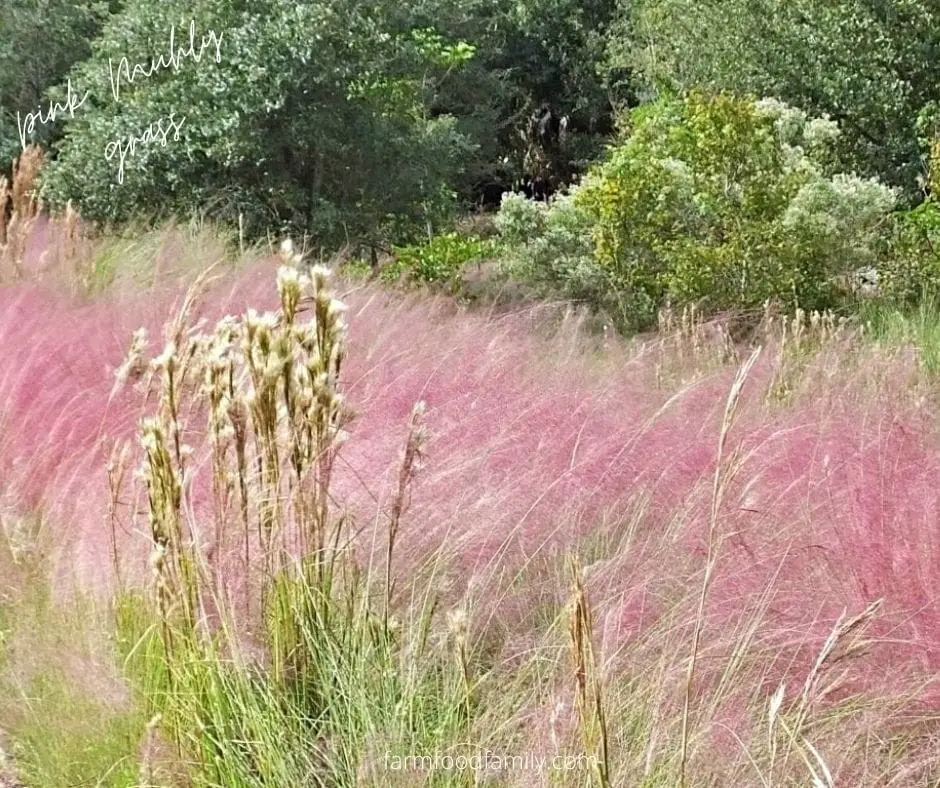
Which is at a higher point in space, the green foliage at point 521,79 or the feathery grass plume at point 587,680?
the green foliage at point 521,79

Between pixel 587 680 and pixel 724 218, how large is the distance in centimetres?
675

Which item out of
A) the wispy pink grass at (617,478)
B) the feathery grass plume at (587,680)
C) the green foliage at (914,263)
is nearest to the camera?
the feathery grass plume at (587,680)

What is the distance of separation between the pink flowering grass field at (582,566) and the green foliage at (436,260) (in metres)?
5.22

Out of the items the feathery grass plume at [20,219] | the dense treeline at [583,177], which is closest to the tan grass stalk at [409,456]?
the feathery grass plume at [20,219]

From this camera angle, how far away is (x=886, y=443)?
7.97 feet

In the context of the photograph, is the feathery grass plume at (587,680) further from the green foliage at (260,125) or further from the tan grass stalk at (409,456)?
the green foliage at (260,125)

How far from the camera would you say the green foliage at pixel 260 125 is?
8070 mm

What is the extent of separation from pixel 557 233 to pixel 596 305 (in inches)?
31.6

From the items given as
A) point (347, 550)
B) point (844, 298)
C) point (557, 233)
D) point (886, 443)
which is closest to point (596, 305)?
point (557, 233)

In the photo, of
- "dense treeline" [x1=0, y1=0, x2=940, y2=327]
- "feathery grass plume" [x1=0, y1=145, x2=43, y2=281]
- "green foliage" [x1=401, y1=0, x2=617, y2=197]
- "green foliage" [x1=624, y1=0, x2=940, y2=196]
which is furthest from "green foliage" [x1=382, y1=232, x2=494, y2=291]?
"green foliage" [x1=401, y1=0, x2=617, y2=197]

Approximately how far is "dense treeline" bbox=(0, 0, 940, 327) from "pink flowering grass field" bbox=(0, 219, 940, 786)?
13.8ft

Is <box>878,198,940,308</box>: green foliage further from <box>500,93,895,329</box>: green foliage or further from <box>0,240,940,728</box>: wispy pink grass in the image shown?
<box>0,240,940,728</box>: wispy pink grass

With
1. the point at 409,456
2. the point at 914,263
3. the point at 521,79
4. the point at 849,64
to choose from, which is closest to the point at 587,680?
the point at 409,456

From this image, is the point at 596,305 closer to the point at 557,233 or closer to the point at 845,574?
the point at 557,233
